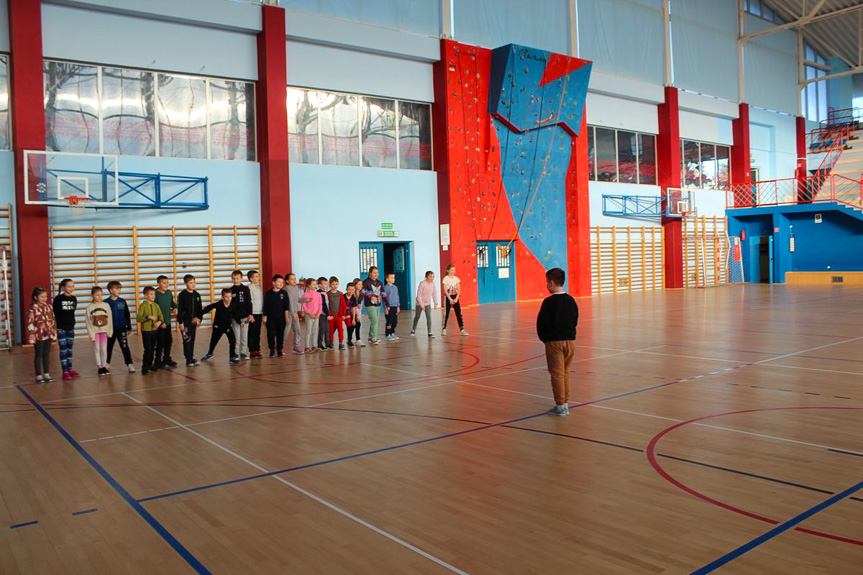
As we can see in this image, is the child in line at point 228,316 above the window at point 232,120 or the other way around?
the other way around

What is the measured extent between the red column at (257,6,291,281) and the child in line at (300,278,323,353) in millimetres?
6671

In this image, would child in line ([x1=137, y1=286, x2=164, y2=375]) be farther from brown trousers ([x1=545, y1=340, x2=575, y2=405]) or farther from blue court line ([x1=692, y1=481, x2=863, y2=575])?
blue court line ([x1=692, y1=481, x2=863, y2=575])

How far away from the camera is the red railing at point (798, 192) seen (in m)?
31.4

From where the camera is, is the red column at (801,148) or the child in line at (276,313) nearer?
the child in line at (276,313)

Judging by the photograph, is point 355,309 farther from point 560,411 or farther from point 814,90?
point 814,90

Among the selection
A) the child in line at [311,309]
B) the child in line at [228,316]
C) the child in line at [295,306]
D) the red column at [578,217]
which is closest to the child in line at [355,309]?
the child in line at [311,309]

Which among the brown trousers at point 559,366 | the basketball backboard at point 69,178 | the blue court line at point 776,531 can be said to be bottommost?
the blue court line at point 776,531

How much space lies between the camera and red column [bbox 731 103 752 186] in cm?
3384

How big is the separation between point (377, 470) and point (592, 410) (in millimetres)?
2859

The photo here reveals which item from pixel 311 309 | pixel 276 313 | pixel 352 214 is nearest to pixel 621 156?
pixel 352 214

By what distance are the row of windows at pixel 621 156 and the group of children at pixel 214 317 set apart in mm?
15369

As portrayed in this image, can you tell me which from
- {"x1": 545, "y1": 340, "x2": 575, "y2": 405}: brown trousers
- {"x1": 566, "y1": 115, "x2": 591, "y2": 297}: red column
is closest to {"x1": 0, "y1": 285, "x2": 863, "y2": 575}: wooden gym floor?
{"x1": 545, "y1": 340, "x2": 575, "y2": 405}: brown trousers

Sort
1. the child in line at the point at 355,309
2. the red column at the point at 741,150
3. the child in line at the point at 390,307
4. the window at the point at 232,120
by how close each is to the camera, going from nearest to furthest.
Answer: the child in line at the point at 355,309 < the child in line at the point at 390,307 < the window at the point at 232,120 < the red column at the point at 741,150

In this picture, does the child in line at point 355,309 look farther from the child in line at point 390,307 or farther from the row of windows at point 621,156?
the row of windows at point 621,156
